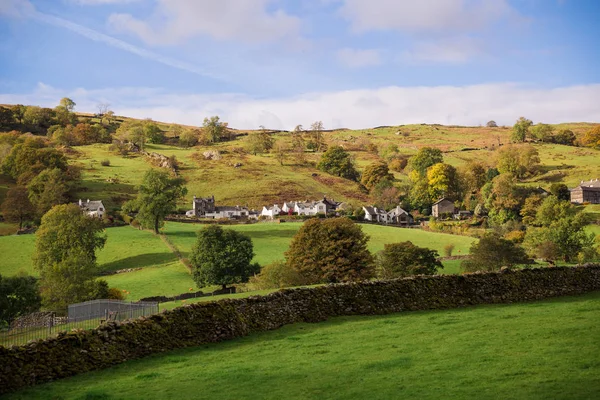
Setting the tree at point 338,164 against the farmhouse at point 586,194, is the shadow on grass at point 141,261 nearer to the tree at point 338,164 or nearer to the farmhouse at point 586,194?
the farmhouse at point 586,194

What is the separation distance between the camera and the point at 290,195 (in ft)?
478

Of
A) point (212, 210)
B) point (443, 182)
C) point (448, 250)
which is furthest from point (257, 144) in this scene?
point (448, 250)

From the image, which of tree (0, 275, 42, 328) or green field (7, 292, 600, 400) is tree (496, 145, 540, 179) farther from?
green field (7, 292, 600, 400)

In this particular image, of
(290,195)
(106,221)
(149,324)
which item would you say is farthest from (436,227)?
(149,324)

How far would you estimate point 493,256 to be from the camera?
220ft

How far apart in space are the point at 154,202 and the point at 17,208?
26.6 metres

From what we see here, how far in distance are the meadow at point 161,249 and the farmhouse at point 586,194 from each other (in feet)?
155

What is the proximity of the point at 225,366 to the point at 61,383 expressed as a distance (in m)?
4.71

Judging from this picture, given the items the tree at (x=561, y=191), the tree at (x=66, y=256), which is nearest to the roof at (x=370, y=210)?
the tree at (x=561, y=191)

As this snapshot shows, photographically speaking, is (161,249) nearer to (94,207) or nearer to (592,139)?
(94,207)

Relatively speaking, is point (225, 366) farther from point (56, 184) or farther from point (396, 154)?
point (396, 154)

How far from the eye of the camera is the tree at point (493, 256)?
66.4 metres

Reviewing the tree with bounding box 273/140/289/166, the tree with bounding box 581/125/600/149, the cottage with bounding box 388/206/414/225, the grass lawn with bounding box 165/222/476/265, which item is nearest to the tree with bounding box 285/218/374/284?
the grass lawn with bounding box 165/222/476/265

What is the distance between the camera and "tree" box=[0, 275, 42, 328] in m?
49.8
